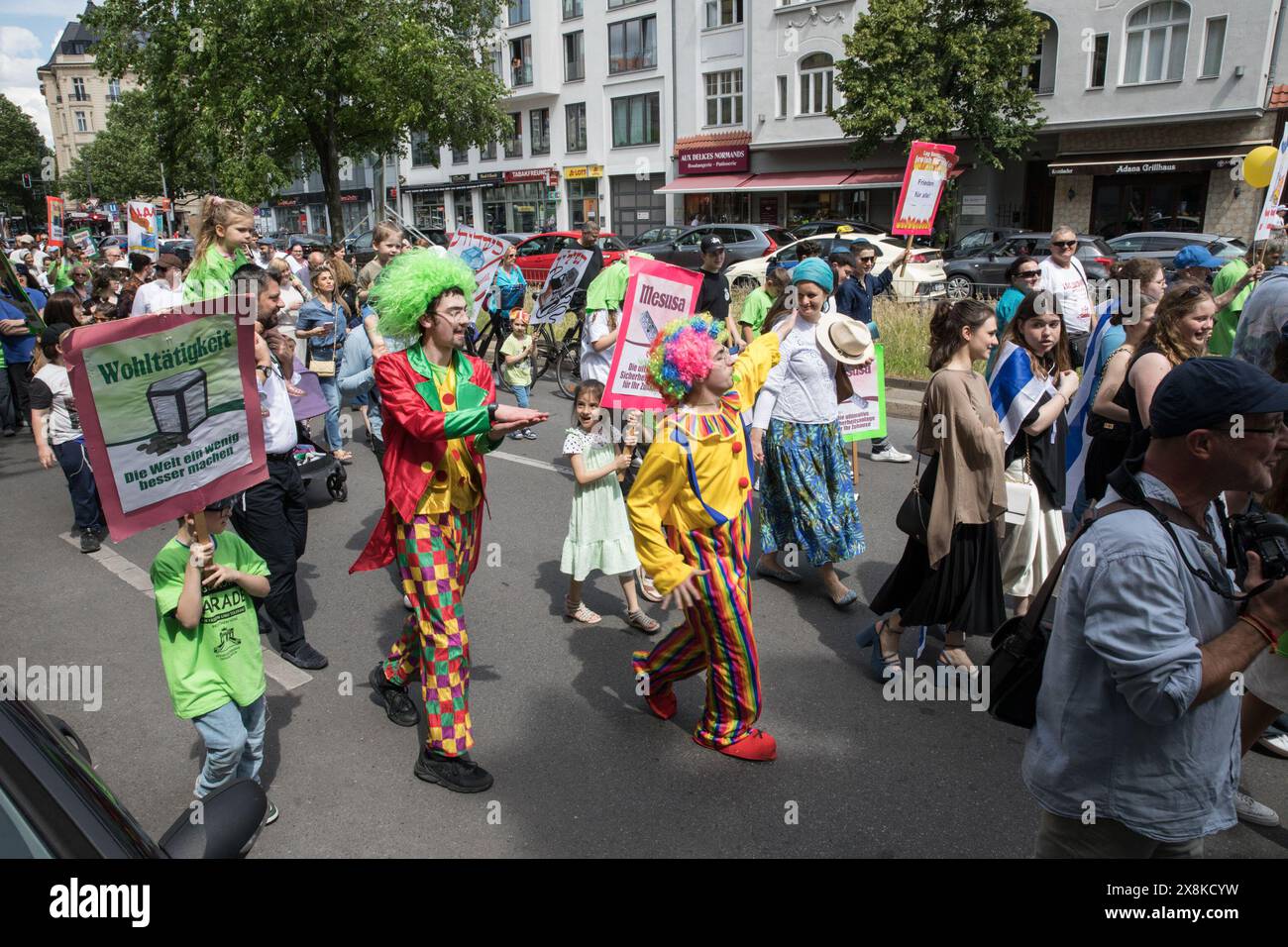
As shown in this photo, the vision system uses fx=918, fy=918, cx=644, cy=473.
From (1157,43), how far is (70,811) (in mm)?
32012

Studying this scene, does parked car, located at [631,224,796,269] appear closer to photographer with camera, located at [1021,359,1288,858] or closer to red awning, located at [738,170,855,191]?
red awning, located at [738,170,855,191]

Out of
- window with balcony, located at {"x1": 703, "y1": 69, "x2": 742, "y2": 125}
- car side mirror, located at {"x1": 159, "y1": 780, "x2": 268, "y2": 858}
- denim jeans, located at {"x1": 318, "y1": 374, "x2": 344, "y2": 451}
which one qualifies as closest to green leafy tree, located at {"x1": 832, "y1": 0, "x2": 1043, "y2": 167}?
window with balcony, located at {"x1": 703, "y1": 69, "x2": 742, "y2": 125}

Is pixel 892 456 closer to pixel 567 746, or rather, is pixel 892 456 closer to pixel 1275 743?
pixel 1275 743

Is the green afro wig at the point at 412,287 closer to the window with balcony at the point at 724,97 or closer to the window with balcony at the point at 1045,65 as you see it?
the window with balcony at the point at 1045,65

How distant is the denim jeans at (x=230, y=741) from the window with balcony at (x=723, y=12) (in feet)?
122

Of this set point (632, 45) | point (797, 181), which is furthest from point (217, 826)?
point (632, 45)

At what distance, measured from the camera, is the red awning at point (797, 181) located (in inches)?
1280

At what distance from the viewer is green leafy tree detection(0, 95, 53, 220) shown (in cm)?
8069

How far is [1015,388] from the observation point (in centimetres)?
459

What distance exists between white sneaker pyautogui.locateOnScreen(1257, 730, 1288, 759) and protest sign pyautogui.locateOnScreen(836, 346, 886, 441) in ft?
9.16

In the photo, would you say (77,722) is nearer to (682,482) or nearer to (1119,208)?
(682,482)

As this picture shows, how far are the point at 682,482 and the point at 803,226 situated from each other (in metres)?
23.0

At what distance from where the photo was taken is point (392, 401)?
3.37 meters
